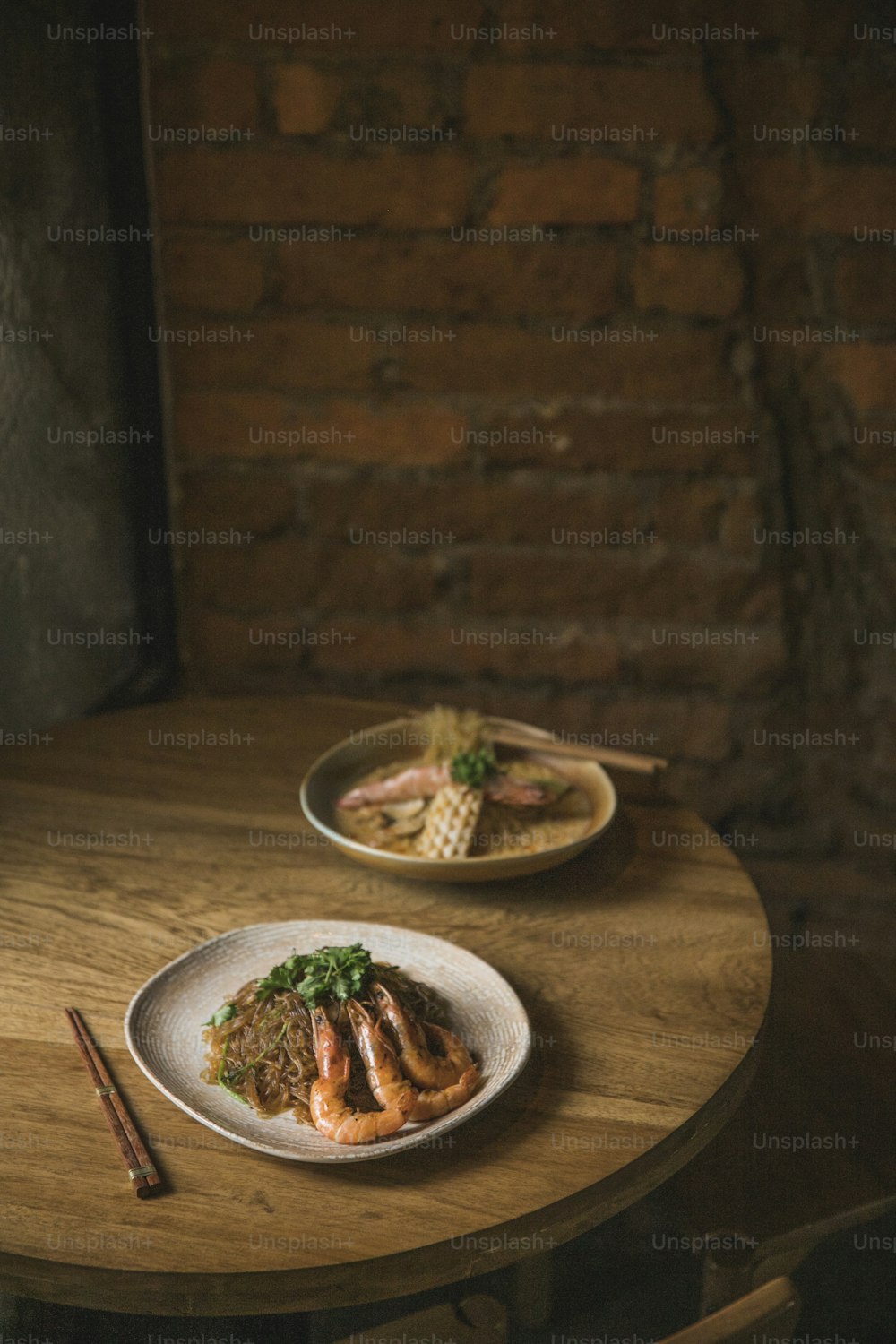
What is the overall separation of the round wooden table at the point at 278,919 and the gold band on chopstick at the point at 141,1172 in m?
0.01

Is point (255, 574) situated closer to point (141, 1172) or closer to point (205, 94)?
point (205, 94)

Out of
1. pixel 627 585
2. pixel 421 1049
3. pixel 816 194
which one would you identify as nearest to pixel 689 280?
pixel 816 194

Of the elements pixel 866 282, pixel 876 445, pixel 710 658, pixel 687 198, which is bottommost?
pixel 710 658

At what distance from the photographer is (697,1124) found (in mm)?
980

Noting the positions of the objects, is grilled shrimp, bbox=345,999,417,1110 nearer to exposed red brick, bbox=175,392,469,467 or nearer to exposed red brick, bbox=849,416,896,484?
exposed red brick, bbox=175,392,469,467

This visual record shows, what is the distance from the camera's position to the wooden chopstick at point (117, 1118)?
89cm

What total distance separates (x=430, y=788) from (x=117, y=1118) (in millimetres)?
588

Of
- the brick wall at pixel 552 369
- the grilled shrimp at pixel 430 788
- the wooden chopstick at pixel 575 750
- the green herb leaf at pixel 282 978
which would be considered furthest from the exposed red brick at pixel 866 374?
the green herb leaf at pixel 282 978

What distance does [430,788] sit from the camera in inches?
56.8

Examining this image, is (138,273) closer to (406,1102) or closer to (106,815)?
(106,815)

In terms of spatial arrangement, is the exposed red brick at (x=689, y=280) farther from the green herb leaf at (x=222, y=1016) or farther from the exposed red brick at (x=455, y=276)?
the green herb leaf at (x=222, y=1016)

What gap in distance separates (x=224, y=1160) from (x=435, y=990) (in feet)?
0.87

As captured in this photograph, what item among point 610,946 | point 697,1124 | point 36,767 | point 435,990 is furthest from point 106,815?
point 697,1124

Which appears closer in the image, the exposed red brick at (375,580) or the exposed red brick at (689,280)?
the exposed red brick at (689,280)
